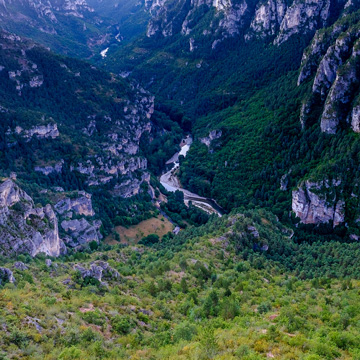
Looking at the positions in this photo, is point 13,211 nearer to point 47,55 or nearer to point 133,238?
point 133,238

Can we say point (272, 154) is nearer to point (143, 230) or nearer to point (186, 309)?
point (143, 230)

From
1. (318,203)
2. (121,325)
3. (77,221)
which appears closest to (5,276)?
(121,325)

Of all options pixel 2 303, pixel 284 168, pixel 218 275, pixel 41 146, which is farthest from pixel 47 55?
pixel 2 303

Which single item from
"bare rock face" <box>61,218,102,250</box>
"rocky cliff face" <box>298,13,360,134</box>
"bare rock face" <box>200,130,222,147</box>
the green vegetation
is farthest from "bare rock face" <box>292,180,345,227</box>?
"bare rock face" <box>61,218,102,250</box>

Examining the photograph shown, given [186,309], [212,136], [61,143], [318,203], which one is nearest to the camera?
[186,309]

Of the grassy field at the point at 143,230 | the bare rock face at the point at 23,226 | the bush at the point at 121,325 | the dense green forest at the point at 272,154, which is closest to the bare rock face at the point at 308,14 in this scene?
the dense green forest at the point at 272,154
